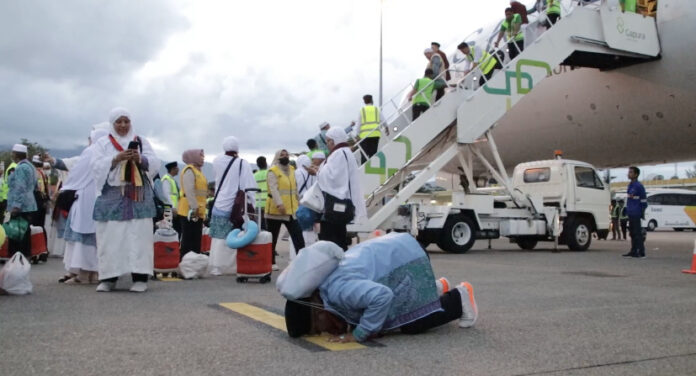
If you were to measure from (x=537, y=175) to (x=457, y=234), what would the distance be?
9.90 feet

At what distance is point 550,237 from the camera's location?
13570 millimetres

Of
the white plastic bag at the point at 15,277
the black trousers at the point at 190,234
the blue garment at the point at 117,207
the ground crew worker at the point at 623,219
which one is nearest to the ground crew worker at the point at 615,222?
the ground crew worker at the point at 623,219

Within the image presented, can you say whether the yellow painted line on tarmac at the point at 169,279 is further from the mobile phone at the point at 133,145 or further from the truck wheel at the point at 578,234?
the truck wheel at the point at 578,234

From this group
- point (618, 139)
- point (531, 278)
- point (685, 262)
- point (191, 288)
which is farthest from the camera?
point (618, 139)

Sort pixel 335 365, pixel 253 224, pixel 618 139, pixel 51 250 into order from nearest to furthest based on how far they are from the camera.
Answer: pixel 335 365 → pixel 253 224 → pixel 51 250 → pixel 618 139

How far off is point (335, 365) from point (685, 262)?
9.04 metres

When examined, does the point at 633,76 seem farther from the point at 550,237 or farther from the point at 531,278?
the point at 531,278

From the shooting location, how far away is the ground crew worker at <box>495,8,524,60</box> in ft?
41.6

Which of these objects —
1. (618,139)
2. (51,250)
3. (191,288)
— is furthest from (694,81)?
(51,250)

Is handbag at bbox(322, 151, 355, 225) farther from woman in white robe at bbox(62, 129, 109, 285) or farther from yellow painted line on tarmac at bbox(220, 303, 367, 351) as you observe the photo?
woman in white robe at bbox(62, 129, 109, 285)

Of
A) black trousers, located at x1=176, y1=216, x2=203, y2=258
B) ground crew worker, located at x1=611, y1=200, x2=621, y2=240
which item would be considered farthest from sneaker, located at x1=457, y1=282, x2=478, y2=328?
ground crew worker, located at x1=611, y1=200, x2=621, y2=240

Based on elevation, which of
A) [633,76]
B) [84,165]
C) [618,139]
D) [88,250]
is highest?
[633,76]

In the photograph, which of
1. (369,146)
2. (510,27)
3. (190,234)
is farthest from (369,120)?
(190,234)

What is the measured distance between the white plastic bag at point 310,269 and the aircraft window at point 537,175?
11159 millimetres
